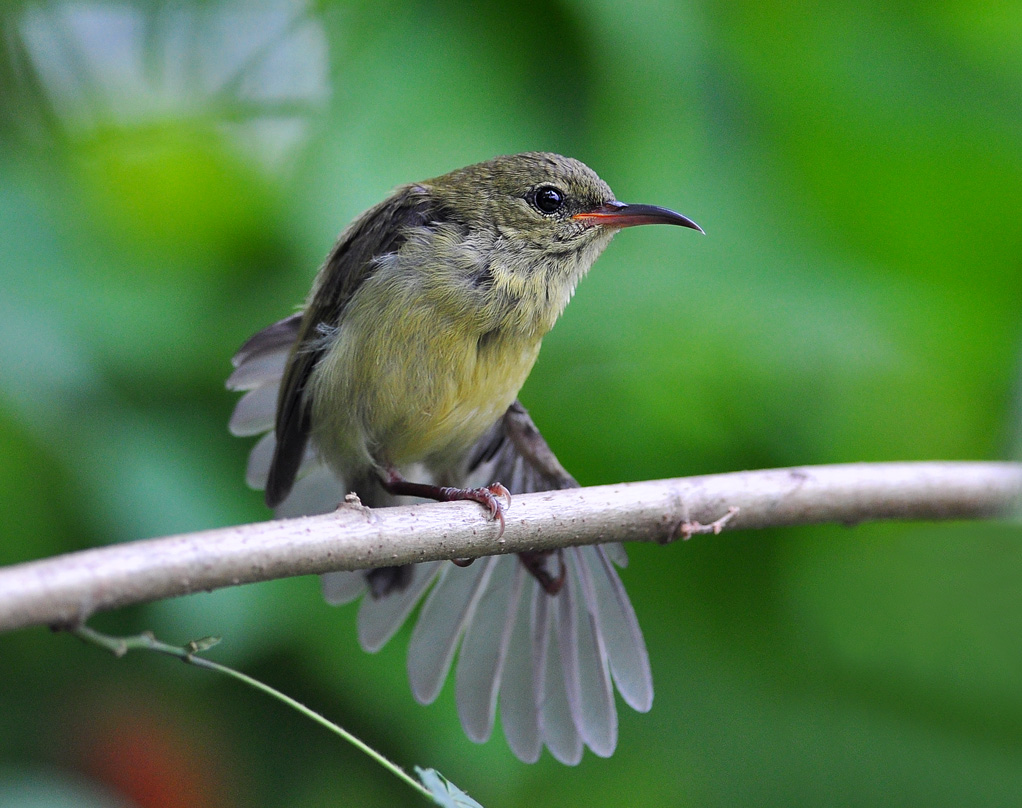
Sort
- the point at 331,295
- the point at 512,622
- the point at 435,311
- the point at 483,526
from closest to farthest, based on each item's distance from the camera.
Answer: the point at 483,526
the point at 435,311
the point at 331,295
the point at 512,622

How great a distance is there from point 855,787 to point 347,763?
177cm

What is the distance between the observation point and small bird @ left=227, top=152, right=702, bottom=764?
3.17m

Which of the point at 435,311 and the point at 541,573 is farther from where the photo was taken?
the point at 541,573

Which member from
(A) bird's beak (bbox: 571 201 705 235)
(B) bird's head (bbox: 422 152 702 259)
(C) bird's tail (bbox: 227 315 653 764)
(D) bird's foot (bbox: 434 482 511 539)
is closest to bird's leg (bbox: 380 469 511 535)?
(D) bird's foot (bbox: 434 482 511 539)

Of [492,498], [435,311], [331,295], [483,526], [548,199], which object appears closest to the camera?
[483,526]

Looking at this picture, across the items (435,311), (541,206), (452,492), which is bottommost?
(452,492)

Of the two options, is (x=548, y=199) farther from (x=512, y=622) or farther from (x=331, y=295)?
(x=512, y=622)

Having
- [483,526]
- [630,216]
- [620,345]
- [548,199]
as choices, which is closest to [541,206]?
[548,199]

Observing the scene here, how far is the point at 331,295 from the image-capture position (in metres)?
3.37

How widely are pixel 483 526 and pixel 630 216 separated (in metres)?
1.34

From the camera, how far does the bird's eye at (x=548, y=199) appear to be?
3.47m

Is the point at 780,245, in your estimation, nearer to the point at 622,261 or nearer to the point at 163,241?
the point at 622,261

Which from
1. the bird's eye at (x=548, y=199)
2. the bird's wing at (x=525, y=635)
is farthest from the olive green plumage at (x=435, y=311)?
the bird's wing at (x=525, y=635)

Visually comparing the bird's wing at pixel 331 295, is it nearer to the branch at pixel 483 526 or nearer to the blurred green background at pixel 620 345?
the blurred green background at pixel 620 345
